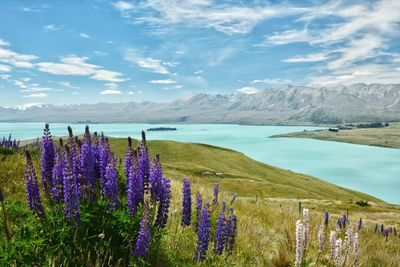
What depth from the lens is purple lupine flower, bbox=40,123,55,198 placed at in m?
5.63

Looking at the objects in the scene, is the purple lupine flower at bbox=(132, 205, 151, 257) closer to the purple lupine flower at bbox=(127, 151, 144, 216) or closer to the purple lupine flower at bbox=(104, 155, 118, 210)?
the purple lupine flower at bbox=(127, 151, 144, 216)

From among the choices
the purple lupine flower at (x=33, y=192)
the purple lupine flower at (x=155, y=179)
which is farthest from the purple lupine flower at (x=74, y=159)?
the purple lupine flower at (x=155, y=179)

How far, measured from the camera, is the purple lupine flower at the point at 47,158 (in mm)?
5629

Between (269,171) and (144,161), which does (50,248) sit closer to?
(144,161)

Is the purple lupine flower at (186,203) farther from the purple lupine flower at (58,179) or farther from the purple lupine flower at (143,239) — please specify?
the purple lupine flower at (58,179)

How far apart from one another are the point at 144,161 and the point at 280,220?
911 centimetres

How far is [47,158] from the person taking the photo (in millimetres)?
5773

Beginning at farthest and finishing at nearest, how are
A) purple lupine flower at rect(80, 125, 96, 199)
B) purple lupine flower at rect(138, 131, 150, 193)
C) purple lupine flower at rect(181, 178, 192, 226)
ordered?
1. purple lupine flower at rect(181, 178, 192, 226)
2. purple lupine flower at rect(138, 131, 150, 193)
3. purple lupine flower at rect(80, 125, 96, 199)

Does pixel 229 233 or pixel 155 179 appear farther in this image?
pixel 229 233

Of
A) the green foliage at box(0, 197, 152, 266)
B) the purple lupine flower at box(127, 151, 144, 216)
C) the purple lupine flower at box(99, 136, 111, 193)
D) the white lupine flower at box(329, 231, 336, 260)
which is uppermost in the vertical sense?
the purple lupine flower at box(99, 136, 111, 193)

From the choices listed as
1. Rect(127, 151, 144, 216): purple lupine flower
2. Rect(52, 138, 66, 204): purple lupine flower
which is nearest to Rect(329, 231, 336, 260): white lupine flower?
Rect(127, 151, 144, 216): purple lupine flower

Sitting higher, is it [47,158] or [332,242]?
[47,158]

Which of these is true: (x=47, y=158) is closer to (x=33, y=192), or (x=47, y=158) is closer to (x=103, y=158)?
(x=33, y=192)

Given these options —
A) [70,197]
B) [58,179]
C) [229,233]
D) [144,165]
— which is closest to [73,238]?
[70,197]
